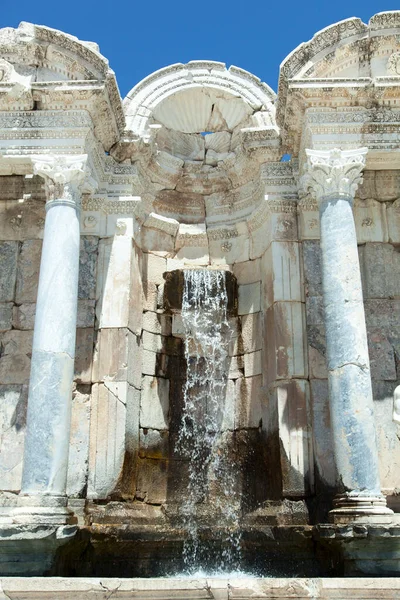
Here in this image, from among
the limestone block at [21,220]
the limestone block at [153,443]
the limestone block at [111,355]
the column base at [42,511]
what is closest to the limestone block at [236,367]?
the limestone block at [153,443]

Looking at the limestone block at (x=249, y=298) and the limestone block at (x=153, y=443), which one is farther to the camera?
the limestone block at (x=249, y=298)

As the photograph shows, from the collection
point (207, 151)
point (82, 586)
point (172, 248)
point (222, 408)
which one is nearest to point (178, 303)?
point (172, 248)

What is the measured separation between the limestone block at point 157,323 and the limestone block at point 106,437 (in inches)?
56.5

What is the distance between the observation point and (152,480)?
9.65m

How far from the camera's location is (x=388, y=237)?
10.2m

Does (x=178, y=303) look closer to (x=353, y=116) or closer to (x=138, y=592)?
(x=353, y=116)

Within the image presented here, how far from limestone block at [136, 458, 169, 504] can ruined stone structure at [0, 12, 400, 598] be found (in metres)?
0.02

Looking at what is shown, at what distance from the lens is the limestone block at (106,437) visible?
28.8 feet

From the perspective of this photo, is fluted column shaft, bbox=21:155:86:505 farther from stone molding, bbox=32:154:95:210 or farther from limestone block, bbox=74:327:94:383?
limestone block, bbox=74:327:94:383

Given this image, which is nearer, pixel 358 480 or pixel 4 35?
pixel 358 480

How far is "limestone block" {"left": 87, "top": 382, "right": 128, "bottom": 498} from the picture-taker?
878cm

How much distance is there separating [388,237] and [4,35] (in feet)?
20.8

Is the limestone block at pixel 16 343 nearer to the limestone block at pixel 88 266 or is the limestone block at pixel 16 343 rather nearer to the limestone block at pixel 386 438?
the limestone block at pixel 88 266

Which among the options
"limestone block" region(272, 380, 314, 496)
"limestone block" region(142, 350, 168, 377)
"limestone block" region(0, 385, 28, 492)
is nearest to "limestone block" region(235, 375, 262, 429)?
"limestone block" region(272, 380, 314, 496)
